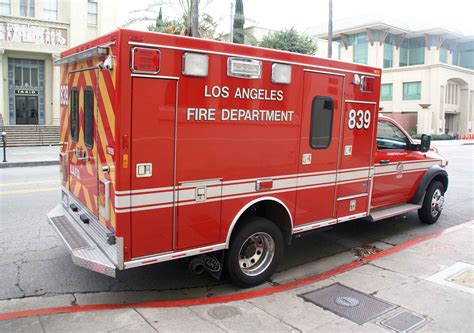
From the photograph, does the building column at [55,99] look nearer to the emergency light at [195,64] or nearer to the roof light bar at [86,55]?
the roof light bar at [86,55]

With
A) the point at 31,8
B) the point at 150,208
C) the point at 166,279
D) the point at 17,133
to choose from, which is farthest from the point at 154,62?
the point at 31,8

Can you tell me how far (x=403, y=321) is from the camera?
4.30 meters

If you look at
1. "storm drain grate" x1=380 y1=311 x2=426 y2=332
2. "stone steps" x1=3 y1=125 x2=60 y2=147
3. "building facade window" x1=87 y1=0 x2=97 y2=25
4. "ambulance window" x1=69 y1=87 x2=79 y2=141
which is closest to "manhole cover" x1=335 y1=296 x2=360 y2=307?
"storm drain grate" x1=380 y1=311 x2=426 y2=332

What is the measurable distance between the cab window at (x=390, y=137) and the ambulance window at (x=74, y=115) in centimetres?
449

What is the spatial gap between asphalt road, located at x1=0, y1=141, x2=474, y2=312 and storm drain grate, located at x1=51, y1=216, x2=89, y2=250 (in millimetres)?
553

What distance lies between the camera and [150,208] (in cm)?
420

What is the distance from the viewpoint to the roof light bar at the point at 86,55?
4.12m

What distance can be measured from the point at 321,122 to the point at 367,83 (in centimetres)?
109

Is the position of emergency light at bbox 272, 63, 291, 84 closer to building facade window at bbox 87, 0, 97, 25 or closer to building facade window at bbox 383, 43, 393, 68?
building facade window at bbox 87, 0, 97, 25

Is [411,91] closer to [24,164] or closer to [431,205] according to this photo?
[24,164]

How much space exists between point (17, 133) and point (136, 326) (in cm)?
2713

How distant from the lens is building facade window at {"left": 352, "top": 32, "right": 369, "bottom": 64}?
5716cm

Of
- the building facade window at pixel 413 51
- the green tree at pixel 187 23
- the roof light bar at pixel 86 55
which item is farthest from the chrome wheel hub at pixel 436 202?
the building facade window at pixel 413 51

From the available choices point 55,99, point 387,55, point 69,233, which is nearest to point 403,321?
point 69,233
